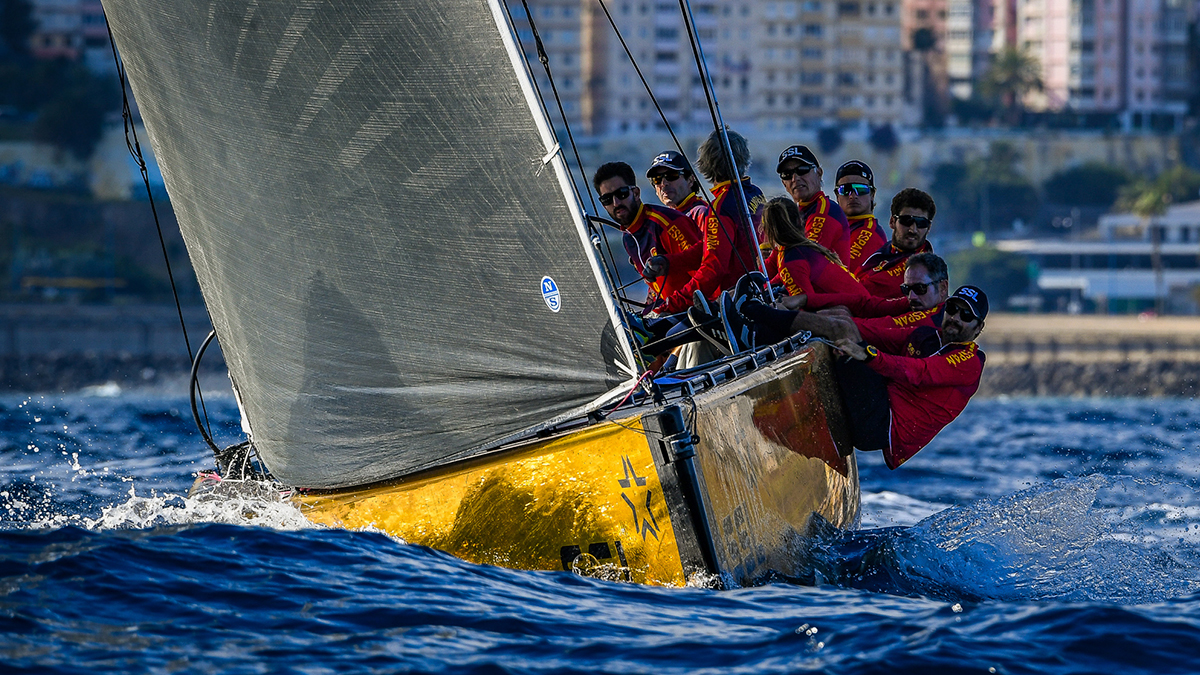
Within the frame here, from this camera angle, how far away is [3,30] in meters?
69.7

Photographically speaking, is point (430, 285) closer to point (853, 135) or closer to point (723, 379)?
point (723, 379)

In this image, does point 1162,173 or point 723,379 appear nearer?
point 723,379

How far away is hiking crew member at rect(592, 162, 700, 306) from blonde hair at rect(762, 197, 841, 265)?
528 mm

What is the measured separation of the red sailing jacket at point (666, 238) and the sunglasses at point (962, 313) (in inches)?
46.7

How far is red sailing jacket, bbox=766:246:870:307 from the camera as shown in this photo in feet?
18.7

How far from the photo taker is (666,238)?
20.5 ft

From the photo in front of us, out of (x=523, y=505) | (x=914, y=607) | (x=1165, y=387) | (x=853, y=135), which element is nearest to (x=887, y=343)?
(x=914, y=607)

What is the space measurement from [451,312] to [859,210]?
2.73 metres

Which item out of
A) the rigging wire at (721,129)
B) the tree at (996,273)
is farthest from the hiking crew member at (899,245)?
the tree at (996,273)

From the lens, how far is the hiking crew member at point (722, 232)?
5902 millimetres

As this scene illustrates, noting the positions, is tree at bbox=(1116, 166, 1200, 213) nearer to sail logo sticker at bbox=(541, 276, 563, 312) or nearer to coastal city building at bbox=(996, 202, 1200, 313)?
coastal city building at bbox=(996, 202, 1200, 313)

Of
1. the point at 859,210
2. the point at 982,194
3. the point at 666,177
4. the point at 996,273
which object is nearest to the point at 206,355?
the point at 996,273

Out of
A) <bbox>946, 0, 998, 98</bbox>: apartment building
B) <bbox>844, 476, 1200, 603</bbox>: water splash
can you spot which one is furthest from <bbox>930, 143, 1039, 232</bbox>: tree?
<bbox>844, 476, 1200, 603</bbox>: water splash

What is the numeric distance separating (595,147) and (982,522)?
65034 millimetres
